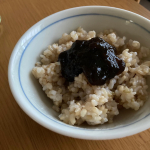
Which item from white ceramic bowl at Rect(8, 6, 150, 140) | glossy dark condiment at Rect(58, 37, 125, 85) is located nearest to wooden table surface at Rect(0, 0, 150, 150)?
white ceramic bowl at Rect(8, 6, 150, 140)

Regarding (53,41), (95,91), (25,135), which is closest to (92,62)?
(95,91)

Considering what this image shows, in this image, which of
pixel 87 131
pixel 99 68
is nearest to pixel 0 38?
pixel 99 68

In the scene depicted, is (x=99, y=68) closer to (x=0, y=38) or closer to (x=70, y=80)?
(x=70, y=80)

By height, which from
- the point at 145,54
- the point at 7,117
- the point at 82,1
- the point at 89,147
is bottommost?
the point at 7,117

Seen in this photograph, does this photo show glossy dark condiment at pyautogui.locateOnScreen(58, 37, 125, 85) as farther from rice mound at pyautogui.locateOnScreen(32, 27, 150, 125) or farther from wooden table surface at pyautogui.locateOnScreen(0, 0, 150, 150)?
wooden table surface at pyautogui.locateOnScreen(0, 0, 150, 150)

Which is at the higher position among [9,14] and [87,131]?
[87,131]

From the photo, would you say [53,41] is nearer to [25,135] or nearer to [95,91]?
[95,91]

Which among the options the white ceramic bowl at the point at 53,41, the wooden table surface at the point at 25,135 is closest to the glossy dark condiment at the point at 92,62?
the white ceramic bowl at the point at 53,41
